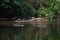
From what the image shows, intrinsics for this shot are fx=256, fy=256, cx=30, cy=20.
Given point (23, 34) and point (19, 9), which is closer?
point (23, 34)

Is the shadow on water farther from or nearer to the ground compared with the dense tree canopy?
nearer to the ground

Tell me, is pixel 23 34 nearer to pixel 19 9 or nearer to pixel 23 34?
pixel 23 34

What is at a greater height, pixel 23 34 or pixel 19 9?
pixel 19 9

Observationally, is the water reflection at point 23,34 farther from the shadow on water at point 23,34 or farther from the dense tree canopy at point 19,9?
the dense tree canopy at point 19,9

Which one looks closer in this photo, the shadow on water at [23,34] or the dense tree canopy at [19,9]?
the shadow on water at [23,34]

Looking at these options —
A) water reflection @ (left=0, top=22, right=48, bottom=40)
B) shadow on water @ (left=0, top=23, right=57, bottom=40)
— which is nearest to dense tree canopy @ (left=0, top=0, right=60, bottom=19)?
water reflection @ (left=0, top=22, right=48, bottom=40)

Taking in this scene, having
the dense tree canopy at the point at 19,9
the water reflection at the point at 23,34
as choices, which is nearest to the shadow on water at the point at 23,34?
the water reflection at the point at 23,34

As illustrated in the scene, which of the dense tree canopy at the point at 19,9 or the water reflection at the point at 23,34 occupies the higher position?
the dense tree canopy at the point at 19,9

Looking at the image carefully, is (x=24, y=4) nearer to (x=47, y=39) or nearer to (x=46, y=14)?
(x=46, y=14)

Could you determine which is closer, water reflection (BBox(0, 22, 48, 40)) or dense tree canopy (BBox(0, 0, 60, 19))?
water reflection (BBox(0, 22, 48, 40))

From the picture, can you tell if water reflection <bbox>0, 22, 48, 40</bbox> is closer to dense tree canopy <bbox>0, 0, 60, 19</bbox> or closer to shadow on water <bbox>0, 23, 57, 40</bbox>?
shadow on water <bbox>0, 23, 57, 40</bbox>

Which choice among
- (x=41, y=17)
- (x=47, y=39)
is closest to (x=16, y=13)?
(x=41, y=17)

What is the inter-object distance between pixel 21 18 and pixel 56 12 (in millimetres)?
3537

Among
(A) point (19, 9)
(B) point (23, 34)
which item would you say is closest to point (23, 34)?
(B) point (23, 34)
